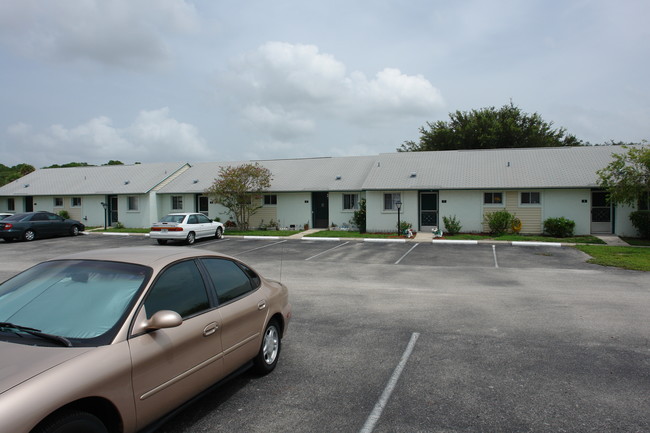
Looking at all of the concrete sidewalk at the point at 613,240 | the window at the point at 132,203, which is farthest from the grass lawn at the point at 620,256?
the window at the point at 132,203

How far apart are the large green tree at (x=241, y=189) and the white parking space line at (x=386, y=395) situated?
2314 centimetres

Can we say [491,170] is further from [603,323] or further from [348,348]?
[348,348]

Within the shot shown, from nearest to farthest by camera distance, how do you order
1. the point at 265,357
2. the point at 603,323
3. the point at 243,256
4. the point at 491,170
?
the point at 265,357
the point at 603,323
the point at 243,256
the point at 491,170

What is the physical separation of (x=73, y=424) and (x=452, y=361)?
4307 mm

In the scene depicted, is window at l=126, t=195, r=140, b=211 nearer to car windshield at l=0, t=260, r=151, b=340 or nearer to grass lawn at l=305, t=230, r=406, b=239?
grass lawn at l=305, t=230, r=406, b=239

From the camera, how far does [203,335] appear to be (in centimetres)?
397

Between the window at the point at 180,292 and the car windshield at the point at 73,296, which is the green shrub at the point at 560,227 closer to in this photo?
the window at the point at 180,292

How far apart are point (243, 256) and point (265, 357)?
1219cm

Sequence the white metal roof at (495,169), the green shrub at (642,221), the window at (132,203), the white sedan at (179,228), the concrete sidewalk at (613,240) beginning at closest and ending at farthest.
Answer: the concrete sidewalk at (613,240) → the white sedan at (179,228) → the green shrub at (642,221) → the white metal roof at (495,169) → the window at (132,203)

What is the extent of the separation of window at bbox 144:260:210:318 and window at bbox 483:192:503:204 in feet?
75.2

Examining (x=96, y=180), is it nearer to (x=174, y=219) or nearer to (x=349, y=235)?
(x=174, y=219)

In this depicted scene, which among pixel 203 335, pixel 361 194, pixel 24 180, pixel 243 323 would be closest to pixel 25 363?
pixel 203 335

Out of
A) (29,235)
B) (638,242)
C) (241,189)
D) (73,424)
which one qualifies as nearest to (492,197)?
(638,242)

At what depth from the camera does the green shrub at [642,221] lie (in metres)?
21.7
